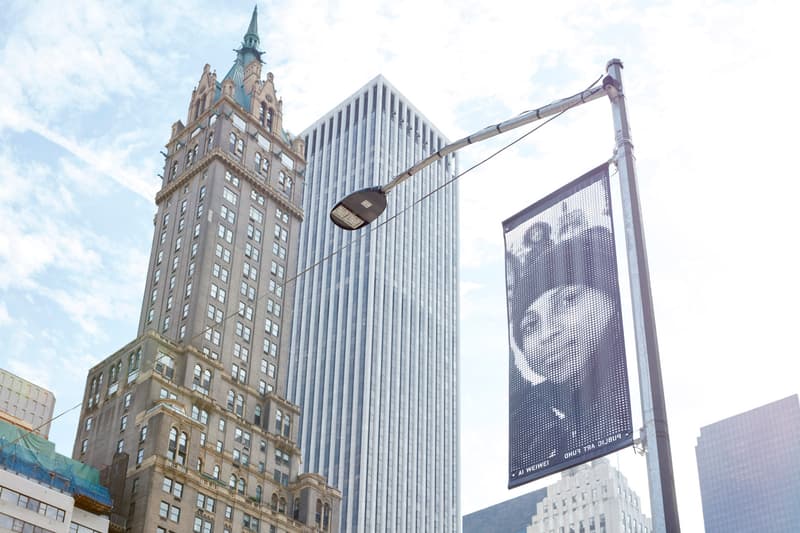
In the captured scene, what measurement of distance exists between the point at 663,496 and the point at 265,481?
364 ft

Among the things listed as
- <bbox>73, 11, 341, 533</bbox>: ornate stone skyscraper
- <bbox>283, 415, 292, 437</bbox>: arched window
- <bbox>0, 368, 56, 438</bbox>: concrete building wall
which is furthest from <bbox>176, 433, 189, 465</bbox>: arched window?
<bbox>0, 368, 56, 438</bbox>: concrete building wall

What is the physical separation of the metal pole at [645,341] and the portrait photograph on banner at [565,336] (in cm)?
313

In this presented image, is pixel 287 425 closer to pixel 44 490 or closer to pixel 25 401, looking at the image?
pixel 44 490

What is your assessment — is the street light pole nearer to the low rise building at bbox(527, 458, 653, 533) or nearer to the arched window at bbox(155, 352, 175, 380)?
the arched window at bbox(155, 352, 175, 380)

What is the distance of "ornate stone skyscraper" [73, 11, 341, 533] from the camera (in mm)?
114188

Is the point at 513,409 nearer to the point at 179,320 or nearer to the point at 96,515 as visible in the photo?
the point at 96,515

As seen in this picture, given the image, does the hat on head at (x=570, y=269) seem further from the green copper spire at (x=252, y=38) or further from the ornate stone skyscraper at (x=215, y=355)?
the green copper spire at (x=252, y=38)

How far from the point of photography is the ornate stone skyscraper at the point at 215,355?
114188 mm

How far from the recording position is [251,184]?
147 m

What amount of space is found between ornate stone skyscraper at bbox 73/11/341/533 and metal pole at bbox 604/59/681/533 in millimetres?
82074

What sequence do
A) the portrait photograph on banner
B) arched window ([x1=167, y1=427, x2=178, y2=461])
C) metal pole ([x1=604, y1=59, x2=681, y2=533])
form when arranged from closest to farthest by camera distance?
1. metal pole ([x1=604, y1=59, x2=681, y2=533])
2. the portrait photograph on banner
3. arched window ([x1=167, y1=427, x2=178, y2=461])

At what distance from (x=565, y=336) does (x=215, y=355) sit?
10626cm

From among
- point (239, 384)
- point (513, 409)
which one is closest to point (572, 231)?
point (513, 409)

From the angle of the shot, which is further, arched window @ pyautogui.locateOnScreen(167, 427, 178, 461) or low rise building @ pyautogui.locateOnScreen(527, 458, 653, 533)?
low rise building @ pyautogui.locateOnScreen(527, 458, 653, 533)
